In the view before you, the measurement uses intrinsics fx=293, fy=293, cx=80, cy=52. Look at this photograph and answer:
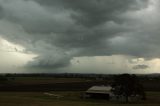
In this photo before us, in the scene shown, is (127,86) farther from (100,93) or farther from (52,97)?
(52,97)

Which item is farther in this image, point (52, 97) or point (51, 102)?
point (52, 97)

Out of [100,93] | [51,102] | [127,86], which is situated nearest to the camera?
[51,102]

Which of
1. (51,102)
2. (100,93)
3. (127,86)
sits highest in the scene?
(127,86)

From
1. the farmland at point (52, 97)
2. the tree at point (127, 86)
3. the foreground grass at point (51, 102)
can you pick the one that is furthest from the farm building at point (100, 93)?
the foreground grass at point (51, 102)

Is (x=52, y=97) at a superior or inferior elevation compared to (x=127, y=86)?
inferior

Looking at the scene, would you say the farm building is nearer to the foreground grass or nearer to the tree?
the tree

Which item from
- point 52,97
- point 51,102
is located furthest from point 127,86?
point 51,102

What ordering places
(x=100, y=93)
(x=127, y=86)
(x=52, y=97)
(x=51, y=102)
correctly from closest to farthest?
(x=51, y=102)
(x=127, y=86)
(x=52, y=97)
(x=100, y=93)

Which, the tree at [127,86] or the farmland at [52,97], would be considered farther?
the tree at [127,86]

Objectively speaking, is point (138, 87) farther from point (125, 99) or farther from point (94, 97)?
point (94, 97)

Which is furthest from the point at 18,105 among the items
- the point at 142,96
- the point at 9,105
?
the point at 142,96

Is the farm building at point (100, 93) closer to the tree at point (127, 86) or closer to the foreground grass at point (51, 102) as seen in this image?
the tree at point (127, 86)

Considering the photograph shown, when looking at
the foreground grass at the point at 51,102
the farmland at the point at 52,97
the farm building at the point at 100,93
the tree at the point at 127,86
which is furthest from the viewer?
the farm building at the point at 100,93

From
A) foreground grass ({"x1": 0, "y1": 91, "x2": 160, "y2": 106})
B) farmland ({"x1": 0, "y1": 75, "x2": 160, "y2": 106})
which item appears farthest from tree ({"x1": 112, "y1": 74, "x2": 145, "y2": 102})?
foreground grass ({"x1": 0, "y1": 91, "x2": 160, "y2": 106})
